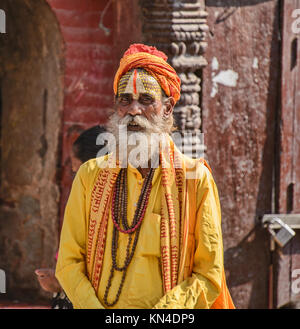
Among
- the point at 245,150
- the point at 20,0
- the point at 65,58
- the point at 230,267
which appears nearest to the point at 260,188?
the point at 245,150

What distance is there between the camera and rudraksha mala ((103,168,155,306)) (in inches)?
111

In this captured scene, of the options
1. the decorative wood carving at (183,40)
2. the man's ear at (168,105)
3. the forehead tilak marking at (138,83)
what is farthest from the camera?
the decorative wood carving at (183,40)

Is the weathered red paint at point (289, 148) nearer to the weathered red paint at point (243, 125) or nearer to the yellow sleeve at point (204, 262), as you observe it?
the weathered red paint at point (243, 125)

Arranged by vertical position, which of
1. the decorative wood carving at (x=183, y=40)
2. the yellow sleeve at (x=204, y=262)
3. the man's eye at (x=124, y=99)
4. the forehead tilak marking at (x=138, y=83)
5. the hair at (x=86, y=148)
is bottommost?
the yellow sleeve at (x=204, y=262)

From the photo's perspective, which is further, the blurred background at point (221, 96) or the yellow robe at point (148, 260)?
the blurred background at point (221, 96)

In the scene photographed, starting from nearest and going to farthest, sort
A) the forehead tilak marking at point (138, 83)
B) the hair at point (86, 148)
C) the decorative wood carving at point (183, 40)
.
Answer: the forehead tilak marking at point (138, 83) → the hair at point (86, 148) → the decorative wood carving at point (183, 40)

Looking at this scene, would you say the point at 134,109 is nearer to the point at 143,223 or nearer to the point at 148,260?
the point at 143,223

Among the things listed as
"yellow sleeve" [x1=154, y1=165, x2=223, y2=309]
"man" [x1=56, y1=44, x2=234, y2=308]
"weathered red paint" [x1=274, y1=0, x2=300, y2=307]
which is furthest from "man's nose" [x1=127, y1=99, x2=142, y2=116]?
"weathered red paint" [x1=274, y1=0, x2=300, y2=307]

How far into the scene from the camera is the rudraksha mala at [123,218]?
2824 mm

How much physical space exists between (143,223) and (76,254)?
353 millimetres

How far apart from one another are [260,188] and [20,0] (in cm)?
243

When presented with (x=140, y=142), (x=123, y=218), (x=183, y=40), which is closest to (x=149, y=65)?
(x=140, y=142)

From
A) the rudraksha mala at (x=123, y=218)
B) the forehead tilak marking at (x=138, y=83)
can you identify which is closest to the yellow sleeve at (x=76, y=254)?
the rudraksha mala at (x=123, y=218)

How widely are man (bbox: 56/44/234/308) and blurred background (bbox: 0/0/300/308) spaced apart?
129cm
